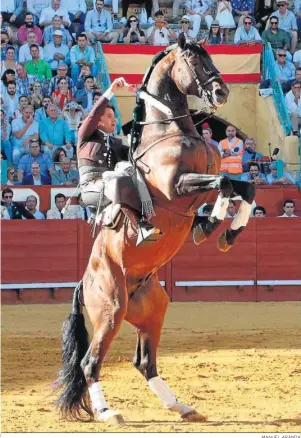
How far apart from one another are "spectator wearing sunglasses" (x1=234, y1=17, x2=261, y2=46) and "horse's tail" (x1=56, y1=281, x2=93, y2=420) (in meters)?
10.5

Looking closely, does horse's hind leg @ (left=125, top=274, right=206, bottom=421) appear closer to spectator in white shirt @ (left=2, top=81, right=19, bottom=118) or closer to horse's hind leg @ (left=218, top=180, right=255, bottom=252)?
horse's hind leg @ (left=218, top=180, right=255, bottom=252)

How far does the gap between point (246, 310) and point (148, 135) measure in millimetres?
6048

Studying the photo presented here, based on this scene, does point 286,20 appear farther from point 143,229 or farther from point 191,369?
point 143,229

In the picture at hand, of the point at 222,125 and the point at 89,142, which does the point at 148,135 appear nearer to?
the point at 89,142

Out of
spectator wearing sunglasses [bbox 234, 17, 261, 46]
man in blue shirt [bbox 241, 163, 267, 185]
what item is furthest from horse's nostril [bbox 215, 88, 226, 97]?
spectator wearing sunglasses [bbox 234, 17, 261, 46]

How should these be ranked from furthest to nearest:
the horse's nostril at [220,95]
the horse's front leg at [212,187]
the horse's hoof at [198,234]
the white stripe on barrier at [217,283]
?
the white stripe on barrier at [217,283], the horse's hoof at [198,234], the horse's nostril at [220,95], the horse's front leg at [212,187]

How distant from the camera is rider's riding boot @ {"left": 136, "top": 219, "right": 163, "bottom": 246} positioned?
6.05 m

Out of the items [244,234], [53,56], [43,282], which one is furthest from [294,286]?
[53,56]

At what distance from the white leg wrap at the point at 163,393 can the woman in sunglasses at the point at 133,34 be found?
1049cm

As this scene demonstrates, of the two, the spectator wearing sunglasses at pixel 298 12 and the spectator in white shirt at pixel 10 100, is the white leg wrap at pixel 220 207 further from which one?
the spectator wearing sunglasses at pixel 298 12

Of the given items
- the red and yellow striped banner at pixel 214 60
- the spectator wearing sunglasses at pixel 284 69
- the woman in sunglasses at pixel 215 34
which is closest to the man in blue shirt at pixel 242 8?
the woman in sunglasses at pixel 215 34

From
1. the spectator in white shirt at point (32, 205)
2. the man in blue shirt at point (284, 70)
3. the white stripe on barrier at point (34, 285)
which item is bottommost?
the white stripe on barrier at point (34, 285)

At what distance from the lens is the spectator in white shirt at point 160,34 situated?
16188 mm

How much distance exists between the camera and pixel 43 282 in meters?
12.6
